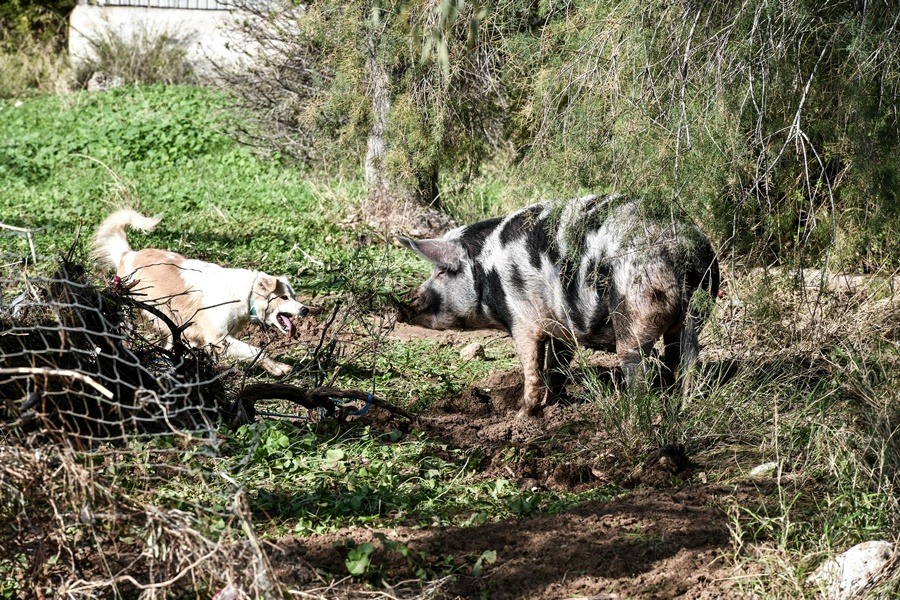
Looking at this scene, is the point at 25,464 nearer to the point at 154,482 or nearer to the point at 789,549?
the point at 154,482

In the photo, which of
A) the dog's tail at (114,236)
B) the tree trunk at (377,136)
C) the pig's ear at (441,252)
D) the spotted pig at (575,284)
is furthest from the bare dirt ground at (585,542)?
the tree trunk at (377,136)

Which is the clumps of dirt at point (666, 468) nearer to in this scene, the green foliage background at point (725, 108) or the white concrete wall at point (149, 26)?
the green foliage background at point (725, 108)

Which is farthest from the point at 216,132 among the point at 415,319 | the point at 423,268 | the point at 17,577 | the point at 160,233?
the point at 17,577

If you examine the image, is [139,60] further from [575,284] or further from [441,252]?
[575,284]

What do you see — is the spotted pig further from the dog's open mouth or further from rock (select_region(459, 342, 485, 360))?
the dog's open mouth

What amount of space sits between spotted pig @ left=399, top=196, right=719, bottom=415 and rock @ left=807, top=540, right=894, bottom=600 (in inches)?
77.6

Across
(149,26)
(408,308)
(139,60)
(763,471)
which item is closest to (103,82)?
(139,60)

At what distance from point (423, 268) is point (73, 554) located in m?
6.62

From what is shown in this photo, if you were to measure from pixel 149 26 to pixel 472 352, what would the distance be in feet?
43.2

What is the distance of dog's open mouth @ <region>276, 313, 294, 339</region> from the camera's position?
7957 millimetres

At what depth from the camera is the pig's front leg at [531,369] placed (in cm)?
648

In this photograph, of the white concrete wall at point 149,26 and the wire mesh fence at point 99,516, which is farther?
the white concrete wall at point 149,26

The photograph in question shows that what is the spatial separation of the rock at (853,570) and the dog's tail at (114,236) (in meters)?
6.61

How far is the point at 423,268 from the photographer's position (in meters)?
9.73
